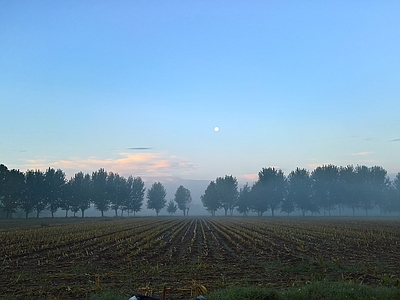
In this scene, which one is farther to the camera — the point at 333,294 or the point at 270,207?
the point at 270,207

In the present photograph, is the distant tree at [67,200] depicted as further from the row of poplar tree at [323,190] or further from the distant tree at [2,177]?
the row of poplar tree at [323,190]

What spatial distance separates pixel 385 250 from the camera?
22.1m

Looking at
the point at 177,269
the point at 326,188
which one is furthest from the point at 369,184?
the point at 177,269

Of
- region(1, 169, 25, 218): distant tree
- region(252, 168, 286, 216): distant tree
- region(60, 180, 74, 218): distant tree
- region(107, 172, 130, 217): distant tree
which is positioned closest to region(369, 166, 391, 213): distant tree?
region(252, 168, 286, 216): distant tree

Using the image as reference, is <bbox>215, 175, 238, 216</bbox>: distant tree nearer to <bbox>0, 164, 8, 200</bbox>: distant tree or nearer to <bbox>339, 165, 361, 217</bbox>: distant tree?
<bbox>339, 165, 361, 217</bbox>: distant tree

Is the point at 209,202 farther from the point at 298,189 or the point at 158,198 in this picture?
the point at 298,189

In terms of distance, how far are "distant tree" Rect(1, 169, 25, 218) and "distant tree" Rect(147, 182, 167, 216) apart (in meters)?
62.0

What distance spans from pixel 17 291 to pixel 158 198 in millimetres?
133338

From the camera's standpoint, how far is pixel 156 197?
143 metres

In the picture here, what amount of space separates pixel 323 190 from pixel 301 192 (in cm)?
760

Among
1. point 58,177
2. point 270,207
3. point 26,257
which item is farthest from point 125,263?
point 270,207

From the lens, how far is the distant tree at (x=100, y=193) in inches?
4461

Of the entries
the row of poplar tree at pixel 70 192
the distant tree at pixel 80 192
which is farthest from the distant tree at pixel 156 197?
the distant tree at pixel 80 192

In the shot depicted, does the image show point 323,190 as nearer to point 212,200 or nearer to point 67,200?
point 212,200
